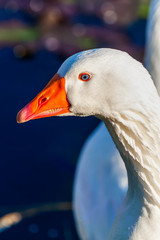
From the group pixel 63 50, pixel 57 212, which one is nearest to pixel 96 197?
pixel 57 212

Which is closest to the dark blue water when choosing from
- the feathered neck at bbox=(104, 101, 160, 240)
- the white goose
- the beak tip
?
the white goose

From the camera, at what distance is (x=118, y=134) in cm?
236

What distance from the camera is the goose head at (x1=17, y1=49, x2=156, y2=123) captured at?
2.19 meters

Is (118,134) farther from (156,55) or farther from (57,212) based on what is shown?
(57,212)

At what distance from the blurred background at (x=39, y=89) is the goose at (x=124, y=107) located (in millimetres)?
1638

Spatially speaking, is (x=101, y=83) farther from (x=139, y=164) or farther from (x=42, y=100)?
(x=139, y=164)

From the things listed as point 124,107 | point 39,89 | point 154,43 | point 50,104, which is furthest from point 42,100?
point 39,89

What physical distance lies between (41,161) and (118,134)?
7.79 feet

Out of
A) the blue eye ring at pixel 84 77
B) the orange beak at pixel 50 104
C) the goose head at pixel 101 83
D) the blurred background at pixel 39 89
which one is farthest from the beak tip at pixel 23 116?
the blurred background at pixel 39 89

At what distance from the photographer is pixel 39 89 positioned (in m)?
5.39

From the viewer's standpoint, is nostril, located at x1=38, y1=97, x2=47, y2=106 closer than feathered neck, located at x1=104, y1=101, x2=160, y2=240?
No

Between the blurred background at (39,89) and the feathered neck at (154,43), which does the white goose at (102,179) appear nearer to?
the feathered neck at (154,43)

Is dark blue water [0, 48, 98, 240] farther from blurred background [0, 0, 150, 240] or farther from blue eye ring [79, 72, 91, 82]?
blue eye ring [79, 72, 91, 82]

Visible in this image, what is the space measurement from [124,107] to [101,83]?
0.14 metres
